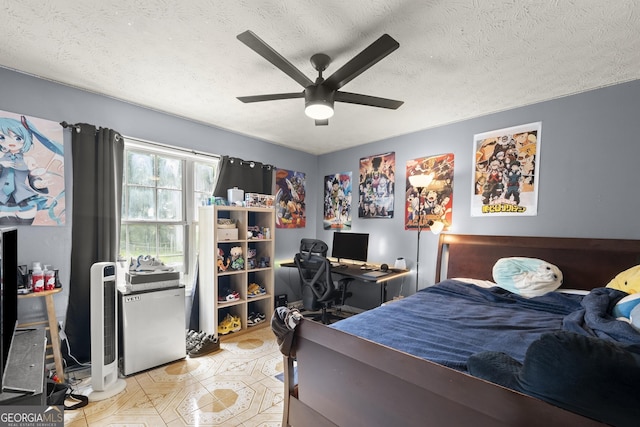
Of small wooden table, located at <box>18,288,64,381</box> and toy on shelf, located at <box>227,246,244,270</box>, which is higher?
toy on shelf, located at <box>227,246,244,270</box>

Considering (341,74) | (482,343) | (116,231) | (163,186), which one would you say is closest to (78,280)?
(116,231)

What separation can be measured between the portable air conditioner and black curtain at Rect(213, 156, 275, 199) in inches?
55.2

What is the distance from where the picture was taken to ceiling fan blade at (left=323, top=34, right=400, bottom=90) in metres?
1.30

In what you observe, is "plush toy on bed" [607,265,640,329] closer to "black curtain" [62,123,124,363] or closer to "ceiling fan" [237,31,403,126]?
"ceiling fan" [237,31,403,126]

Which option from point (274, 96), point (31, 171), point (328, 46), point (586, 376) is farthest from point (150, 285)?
point (586, 376)

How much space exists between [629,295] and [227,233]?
326 cm

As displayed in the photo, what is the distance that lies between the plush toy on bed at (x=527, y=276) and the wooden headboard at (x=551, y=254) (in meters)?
0.14

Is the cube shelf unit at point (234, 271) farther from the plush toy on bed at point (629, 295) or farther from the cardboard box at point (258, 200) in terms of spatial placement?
the plush toy on bed at point (629, 295)

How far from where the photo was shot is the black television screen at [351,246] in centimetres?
349

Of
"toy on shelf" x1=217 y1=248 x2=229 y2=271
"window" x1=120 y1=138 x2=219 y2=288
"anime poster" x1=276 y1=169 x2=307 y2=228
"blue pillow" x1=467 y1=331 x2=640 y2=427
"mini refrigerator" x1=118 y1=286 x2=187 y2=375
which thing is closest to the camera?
"blue pillow" x1=467 y1=331 x2=640 y2=427

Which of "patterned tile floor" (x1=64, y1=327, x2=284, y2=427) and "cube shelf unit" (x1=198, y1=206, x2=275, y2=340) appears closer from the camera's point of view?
"patterned tile floor" (x1=64, y1=327, x2=284, y2=427)

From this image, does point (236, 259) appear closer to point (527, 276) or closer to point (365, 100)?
point (365, 100)

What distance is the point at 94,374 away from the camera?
197 centimetres

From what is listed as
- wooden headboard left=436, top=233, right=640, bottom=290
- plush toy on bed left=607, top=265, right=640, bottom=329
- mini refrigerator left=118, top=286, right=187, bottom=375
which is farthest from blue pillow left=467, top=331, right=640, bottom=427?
mini refrigerator left=118, top=286, right=187, bottom=375
